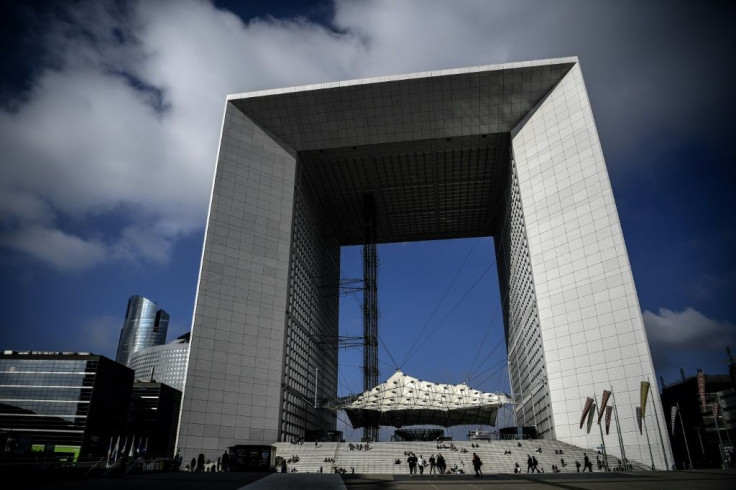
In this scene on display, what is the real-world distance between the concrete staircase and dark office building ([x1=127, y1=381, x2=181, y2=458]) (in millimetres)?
96862

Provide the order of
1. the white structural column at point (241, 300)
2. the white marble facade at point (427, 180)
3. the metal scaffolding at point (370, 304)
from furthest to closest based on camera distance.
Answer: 1. the metal scaffolding at point (370, 304)
2. the white structural column at point (241, 300)
3. the white marble facade at point (427, 180)

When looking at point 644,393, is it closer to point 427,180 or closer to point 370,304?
point 427,180

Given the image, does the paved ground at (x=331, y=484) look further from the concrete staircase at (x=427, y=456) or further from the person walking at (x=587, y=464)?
the concrete staircase at (x=427, y=456)

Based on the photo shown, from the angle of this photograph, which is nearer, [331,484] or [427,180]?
[331,484]

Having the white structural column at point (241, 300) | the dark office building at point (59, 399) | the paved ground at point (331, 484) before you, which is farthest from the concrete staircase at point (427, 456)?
the dark office building at point (59, 399)

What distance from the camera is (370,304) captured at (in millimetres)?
68250

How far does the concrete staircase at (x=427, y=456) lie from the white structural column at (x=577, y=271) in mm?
3488

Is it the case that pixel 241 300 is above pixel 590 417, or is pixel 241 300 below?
above

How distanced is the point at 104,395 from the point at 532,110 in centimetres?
9832

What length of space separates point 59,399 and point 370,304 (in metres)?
72.1

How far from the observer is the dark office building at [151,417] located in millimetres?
124812

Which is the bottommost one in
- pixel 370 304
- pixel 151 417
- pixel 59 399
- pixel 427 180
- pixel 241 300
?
pixel 151 417

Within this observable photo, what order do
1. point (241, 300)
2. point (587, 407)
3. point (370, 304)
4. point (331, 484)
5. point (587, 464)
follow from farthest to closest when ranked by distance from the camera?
point (370, 304) < point (241, 300) < point (587, 407) < point (587, 464) < point (331, 484)

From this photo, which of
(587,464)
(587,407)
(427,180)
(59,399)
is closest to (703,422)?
(587,407)
